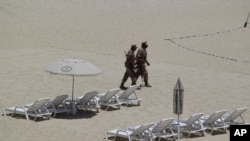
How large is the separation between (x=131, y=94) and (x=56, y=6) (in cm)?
2017

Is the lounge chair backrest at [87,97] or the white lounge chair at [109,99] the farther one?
the white lounge chair at [109,99]

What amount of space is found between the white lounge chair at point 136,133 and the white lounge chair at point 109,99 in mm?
2642

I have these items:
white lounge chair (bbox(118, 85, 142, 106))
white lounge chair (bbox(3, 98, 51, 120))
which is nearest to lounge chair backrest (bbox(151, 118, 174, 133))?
white lounge chair (bbox(3, 98, 51, 120))

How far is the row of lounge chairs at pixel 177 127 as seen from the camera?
563 inches

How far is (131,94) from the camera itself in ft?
62.2

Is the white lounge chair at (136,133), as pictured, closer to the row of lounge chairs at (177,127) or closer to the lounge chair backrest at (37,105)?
the row of lounge chairs at (177,127)

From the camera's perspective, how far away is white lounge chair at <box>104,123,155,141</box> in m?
14.1

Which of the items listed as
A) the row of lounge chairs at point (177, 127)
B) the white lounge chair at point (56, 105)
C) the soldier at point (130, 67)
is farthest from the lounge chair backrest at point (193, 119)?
the soldier at point (130, 67)

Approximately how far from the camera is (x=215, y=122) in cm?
1608

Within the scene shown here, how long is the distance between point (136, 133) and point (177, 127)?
48.0 inches

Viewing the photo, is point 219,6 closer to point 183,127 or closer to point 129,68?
point 129,68

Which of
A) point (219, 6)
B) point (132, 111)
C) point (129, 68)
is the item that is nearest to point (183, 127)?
point (132, 111)

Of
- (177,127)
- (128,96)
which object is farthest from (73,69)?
(177,127)

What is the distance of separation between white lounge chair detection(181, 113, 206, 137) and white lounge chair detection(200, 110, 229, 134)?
0.22 m
